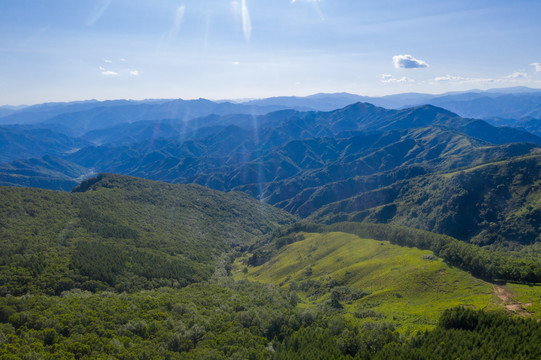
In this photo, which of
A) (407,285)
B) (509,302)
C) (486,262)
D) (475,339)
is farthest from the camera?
(407,285)

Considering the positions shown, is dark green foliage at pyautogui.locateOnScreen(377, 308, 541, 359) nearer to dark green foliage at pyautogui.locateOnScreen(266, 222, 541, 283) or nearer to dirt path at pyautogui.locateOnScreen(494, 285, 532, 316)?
dirt path at pyautogui.locateOnScreen(494, 285, 532, 316)

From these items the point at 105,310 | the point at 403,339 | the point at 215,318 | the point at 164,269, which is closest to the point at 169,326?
the point at 215,318

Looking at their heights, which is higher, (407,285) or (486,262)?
(486,262)

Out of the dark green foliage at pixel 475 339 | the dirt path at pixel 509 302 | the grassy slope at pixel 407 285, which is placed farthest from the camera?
the grassy slope at pixel 407 285

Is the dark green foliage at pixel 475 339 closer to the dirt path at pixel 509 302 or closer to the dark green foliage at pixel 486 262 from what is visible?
the dirt path at pixel 509 302

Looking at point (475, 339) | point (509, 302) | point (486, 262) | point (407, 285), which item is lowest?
point (407, 285)

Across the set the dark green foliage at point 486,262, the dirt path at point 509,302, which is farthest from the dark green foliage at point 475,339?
Answer: the dark green foliage at point 486,262

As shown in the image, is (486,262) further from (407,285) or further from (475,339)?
(475,339)

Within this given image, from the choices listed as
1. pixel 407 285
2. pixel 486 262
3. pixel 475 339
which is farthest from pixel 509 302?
pixel 407 285

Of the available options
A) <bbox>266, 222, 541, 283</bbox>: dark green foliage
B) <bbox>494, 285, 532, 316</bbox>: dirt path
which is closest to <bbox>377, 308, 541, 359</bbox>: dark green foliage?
<bbox>494, 285, 532, 316</bbox>: dirt path
